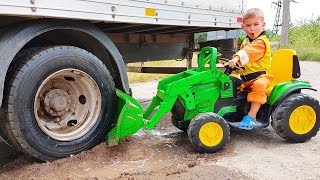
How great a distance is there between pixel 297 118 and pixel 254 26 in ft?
3.51

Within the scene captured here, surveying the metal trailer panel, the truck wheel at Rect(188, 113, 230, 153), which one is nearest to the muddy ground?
the truck wheel at Rect(188, 113, 230, 153)

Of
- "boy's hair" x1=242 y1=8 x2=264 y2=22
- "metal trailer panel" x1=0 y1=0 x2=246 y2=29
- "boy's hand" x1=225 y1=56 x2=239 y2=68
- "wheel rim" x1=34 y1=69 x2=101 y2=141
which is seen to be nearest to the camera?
"metal trailer panel" x1=0 y1=0 x2=246 y2=29

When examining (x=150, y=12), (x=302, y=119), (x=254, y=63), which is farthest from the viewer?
(x=254, y=63)

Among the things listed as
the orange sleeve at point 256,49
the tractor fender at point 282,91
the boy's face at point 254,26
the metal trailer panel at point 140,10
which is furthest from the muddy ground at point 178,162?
the metal trailer panel at point 140,10

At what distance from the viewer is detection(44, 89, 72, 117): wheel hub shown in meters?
3.28

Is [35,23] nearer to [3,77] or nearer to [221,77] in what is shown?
[3,77]

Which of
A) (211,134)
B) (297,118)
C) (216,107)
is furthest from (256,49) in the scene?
(211,134)

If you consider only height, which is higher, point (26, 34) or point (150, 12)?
point (150, 12)

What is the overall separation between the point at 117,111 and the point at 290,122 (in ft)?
5.85

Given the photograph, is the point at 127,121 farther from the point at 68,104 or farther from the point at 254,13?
the point at 254,13

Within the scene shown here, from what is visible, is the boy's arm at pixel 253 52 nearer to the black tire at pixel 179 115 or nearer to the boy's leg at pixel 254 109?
the boy's leg at pixel 254 109

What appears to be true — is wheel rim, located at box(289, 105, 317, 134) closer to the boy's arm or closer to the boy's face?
the boy's arm

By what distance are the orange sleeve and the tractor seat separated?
390mm

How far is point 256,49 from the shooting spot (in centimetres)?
375
